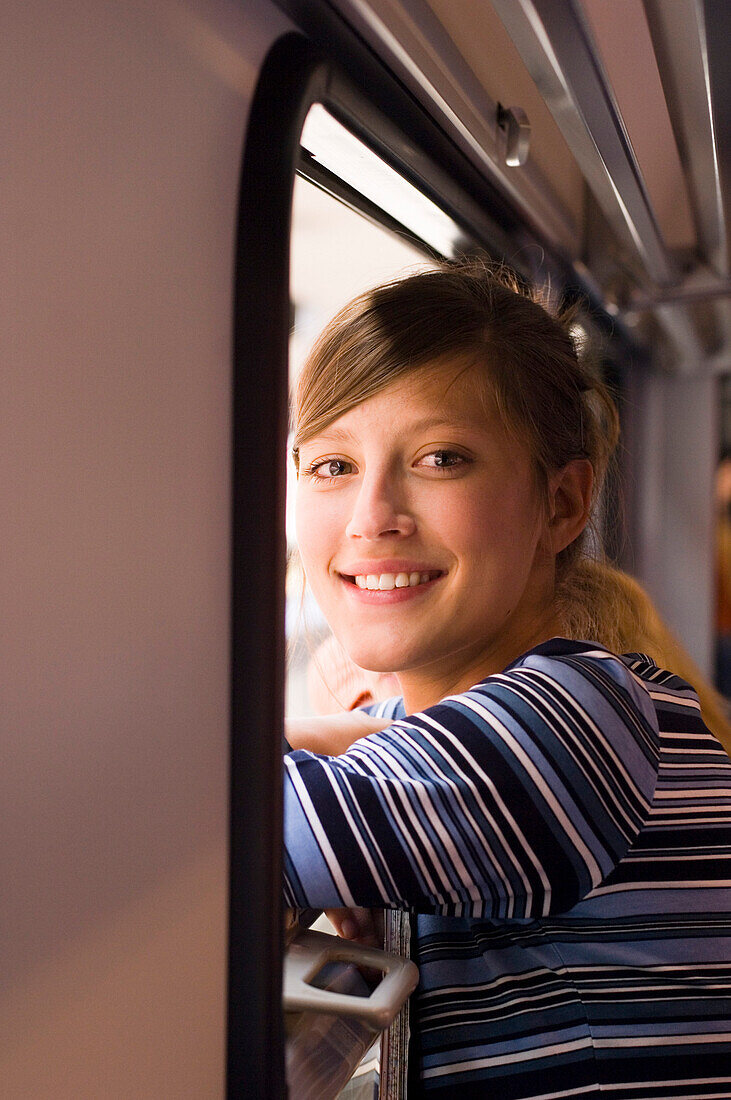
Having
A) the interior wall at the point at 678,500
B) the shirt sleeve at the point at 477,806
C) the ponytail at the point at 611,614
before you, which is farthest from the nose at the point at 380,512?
the interior wall at the point at 678,500

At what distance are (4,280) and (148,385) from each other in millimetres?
147

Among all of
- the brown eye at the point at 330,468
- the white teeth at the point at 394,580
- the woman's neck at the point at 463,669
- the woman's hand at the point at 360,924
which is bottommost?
the woman's hand at the point at 360,924

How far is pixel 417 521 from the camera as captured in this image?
1054mm

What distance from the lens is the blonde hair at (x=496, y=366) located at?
42.7 inches

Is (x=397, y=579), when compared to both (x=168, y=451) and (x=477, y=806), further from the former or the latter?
(x=168, y=451)

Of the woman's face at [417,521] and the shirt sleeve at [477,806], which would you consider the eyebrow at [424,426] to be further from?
the shirt sleeve at [477,806]

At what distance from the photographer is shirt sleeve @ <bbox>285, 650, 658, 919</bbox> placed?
839 mm

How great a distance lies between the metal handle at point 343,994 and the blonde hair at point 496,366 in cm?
54

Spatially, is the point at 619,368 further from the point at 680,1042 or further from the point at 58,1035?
the point at 58,1035

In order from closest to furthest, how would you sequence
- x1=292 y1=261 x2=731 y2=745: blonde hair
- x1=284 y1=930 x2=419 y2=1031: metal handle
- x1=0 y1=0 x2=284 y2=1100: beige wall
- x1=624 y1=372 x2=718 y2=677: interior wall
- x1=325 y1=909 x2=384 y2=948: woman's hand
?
1. x1=0 y1=0 x2=284 y2=1100: beige wall
2. x1=284 y1=930 x2=419 y2=1031: metal handle
3. x1=325 y1=909 x2=384 y2=948: woman's hand
4. x1=292 y1=261 x2=731 y2=745: blonde hair
5. x1=624 y1=372 x2=718 y2=677: interior wall

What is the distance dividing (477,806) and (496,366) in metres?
0.54

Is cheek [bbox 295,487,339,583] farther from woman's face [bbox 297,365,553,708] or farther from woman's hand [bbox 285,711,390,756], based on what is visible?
woman's hand [bbox 285,711,390,756]

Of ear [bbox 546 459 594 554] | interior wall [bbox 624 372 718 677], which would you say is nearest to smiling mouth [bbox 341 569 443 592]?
ear [bbox 546 459 594 554]

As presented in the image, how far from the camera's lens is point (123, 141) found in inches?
25.5
